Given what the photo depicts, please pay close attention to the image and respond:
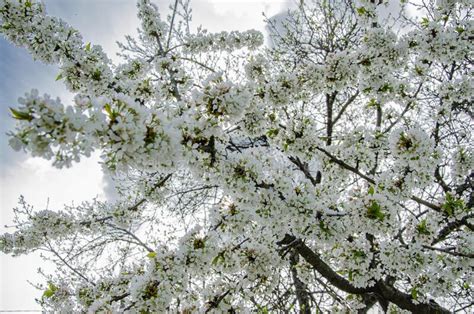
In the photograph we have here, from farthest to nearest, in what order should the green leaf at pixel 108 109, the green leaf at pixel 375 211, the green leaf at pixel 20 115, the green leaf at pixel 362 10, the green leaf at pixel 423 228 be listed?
the green leaf at pixel 362 10 < the green leaf at pixel 423 228 < the green leaf at pixel 375 211 < the green leaf at pixel 108 109 < the green leaf at pixel 20 115

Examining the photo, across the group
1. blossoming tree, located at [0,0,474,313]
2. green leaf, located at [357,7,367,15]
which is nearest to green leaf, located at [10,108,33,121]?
blossoming tree, located at [0,0,474,313]

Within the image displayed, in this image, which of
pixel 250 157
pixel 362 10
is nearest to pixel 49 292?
pixel 250 157

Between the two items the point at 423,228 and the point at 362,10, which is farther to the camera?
the point at 362,10

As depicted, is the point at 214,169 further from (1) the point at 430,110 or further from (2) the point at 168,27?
(1) the point at 430,110

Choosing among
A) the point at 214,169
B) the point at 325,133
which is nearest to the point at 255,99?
the point at 214,169

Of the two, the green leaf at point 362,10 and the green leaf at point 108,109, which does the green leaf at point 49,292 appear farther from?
the green leaf at point 362,10

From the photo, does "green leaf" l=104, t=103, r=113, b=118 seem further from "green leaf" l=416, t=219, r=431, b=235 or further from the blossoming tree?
"green leaf" l=416, t=219, r=431, b=235

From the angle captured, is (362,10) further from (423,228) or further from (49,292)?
(49,292)

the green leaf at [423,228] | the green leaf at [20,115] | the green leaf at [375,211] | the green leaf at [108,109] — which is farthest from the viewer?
the green leaf at [423,228]

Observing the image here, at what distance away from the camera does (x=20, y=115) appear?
1.29 meters

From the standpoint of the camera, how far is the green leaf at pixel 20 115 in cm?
127

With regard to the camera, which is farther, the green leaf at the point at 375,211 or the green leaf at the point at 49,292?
the green leaf at the point at 49,292

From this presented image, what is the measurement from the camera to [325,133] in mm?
7250

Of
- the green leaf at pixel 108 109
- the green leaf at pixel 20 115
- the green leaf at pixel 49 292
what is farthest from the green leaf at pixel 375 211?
the green leaf at pixel 49 292
